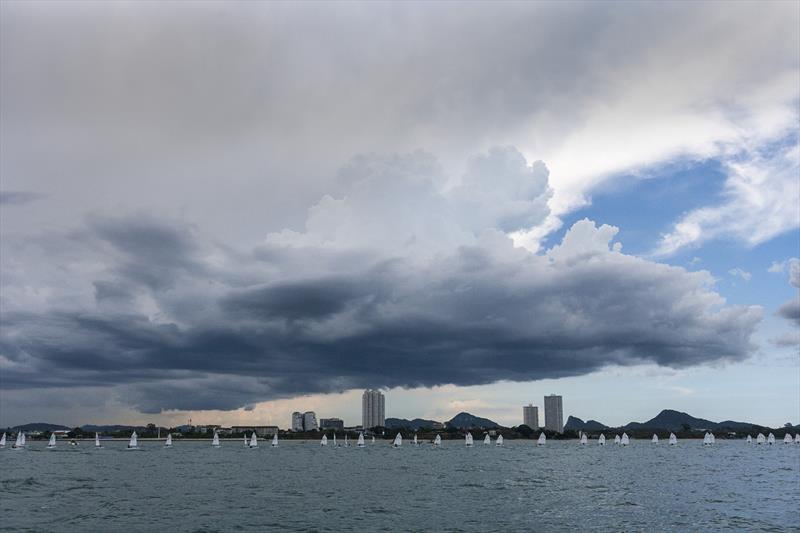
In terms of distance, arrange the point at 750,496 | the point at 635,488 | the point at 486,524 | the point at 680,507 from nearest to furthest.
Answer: the point at 486,524 < the point at 680,507 < the point at 750,496 < the point at 635,488

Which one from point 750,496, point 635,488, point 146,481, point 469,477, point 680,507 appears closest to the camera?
point 680,507

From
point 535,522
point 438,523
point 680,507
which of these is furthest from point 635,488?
point 438,523

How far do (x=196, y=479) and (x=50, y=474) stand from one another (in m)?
34.6

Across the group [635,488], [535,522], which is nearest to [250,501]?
[535,522]

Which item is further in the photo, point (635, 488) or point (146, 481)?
point (146, 481)

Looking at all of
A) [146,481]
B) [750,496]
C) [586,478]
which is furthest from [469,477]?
[146,481]

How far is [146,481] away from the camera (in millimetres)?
123938

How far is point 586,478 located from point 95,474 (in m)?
100

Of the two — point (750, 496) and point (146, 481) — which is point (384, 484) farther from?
point (750, 496)

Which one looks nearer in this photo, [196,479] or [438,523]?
[438,523]

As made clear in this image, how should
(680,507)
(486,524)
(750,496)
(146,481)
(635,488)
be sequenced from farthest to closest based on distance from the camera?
(146,481) → (635,488) → (750,496) → (680,507) → (486,524)

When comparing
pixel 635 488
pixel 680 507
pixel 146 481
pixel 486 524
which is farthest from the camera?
pixel 146 481

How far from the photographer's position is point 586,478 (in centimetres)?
13475

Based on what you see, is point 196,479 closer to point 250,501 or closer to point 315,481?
point 315,481
